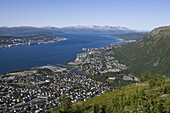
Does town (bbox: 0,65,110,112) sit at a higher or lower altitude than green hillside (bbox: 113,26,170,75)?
lower

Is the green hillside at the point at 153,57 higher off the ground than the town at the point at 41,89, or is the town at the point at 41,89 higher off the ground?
the green hillside at the point at 153,57

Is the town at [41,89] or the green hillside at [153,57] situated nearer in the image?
the town at [41,89]

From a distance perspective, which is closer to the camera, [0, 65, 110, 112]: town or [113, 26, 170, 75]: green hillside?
[0, 65, 110, 112]: town

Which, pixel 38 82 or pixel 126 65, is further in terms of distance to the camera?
pixel 126 65

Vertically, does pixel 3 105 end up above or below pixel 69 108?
below

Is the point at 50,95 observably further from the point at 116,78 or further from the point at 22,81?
the point at 116,78

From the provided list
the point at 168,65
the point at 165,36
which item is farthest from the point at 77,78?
the point at 165,36

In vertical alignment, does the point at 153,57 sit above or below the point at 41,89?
above

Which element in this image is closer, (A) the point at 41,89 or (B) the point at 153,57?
(A) the point at 41,89
